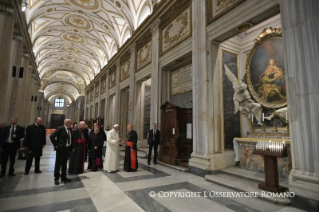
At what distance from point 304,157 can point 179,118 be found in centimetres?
408

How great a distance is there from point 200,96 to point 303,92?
105 inches

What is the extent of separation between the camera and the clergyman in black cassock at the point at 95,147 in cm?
562

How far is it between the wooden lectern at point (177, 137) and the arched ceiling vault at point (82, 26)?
5559mm

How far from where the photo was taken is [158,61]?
819 centimetres

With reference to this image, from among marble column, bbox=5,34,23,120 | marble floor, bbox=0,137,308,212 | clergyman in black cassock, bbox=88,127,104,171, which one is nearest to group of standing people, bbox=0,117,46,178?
marble floor, bbox=0,137,308,212

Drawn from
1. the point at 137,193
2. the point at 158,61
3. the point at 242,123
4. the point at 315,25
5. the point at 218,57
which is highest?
the point at 158,61

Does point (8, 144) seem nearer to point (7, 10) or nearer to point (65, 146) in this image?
point (65, 146)

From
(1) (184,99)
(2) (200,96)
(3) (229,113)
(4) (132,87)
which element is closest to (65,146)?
(2) (200,96)

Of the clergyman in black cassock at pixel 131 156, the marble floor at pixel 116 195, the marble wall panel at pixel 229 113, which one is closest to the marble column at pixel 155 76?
the clergyman in black cassock at pixel 131 156

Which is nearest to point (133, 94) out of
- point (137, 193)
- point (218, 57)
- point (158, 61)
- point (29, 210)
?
point (158, 61)

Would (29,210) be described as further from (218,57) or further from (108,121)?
(108,121)

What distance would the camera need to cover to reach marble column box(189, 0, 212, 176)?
5.25 meters

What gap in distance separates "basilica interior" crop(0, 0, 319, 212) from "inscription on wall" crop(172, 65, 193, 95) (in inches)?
2.2

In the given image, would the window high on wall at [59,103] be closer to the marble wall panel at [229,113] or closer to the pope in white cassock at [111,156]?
the pope in white cassock at [111,156]
